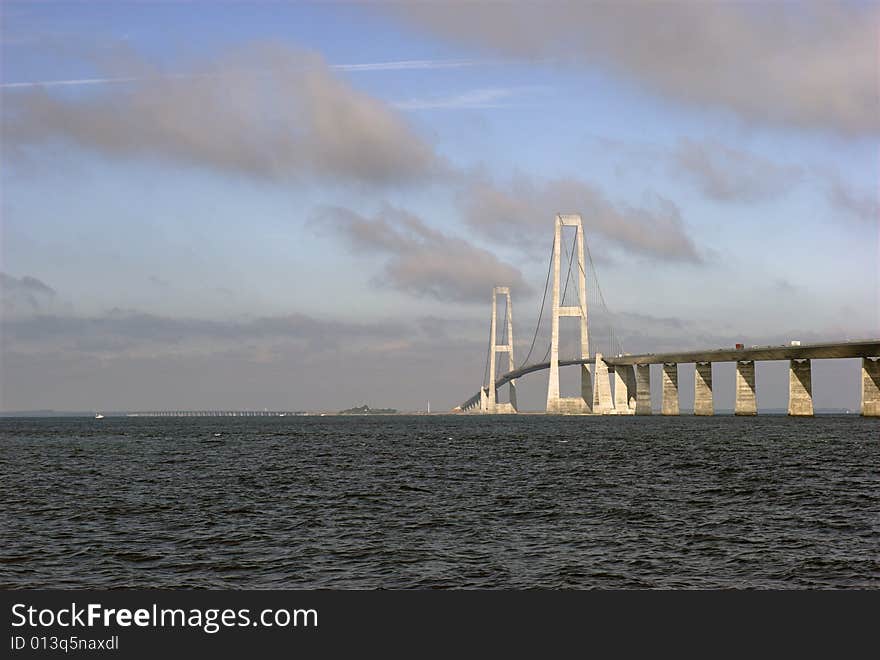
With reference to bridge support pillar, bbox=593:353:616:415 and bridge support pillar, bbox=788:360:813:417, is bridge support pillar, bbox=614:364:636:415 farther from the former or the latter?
bridge support pillar, bbox=788:360:813:417

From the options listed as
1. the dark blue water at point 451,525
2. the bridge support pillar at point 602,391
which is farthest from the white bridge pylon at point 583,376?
the dark blue water at point 451,525

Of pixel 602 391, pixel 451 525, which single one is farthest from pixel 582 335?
pixel 451 525

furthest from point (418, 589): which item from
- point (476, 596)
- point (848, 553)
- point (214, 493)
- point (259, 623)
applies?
point (214, 493)

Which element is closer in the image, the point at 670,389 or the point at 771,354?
the point at 771,354

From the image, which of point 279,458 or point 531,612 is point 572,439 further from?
point 531,612

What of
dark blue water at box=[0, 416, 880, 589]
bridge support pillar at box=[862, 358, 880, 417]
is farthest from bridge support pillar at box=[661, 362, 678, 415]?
dark blue water at box=[0, 416, 880, 589]

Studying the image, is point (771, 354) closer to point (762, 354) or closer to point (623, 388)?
point (762, 354)
